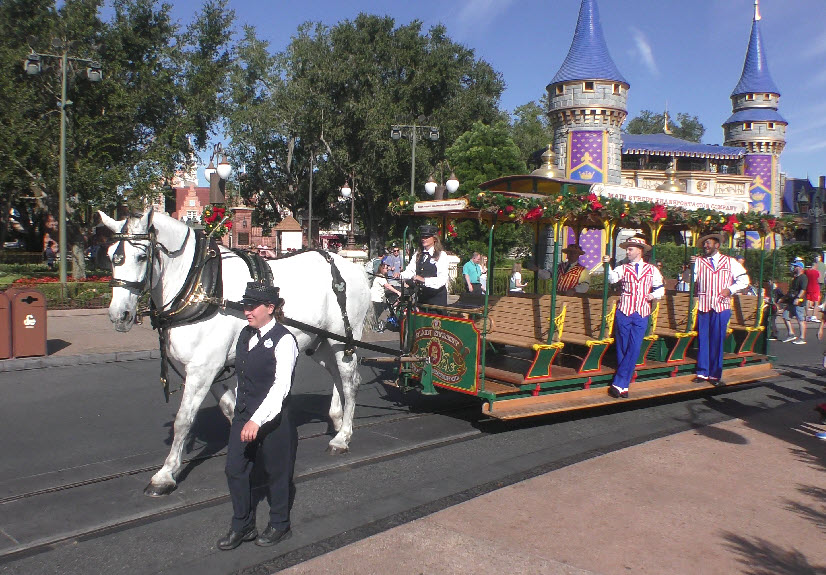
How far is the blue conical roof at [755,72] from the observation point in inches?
1550

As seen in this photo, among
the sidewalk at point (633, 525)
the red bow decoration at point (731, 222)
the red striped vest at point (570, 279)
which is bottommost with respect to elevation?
the sidewalk at point (633, 525)

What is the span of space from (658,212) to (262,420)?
5.48 meters

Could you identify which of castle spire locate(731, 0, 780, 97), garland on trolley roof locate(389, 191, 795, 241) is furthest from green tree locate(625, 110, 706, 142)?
garland on trolley roof locate(389, 191, 795, 241)

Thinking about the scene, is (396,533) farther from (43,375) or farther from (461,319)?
(43,375)

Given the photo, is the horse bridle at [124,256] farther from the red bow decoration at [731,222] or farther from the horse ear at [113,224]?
the red bow decoration at [731,222]

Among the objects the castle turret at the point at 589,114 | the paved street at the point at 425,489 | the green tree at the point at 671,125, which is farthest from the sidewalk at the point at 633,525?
the green tree at the point at 671,125

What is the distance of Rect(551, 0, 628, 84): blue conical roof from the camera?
30625 millimetres

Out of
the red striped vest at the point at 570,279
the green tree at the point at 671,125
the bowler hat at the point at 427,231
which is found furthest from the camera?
the green tree at the point at 671,125

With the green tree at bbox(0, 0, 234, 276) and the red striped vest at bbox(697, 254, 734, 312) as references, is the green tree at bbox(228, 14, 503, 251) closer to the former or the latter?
the green tree at bbox(0, 0, 234, 276)

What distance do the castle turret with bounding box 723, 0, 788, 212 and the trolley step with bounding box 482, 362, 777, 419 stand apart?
33417 mm

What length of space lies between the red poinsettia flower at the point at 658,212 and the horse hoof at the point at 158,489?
18.7ft

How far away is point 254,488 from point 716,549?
10.7ft

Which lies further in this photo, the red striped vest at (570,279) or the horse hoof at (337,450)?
the red striped vest at (570,279)

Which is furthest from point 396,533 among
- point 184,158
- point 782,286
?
→ point 184,158
